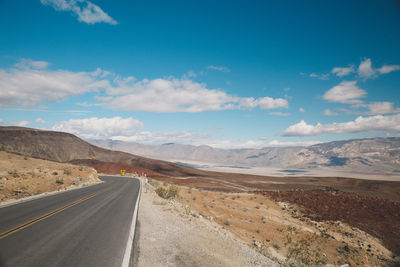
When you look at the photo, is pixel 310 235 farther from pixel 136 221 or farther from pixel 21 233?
pixel 21 233

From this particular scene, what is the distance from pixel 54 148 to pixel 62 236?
10514cm

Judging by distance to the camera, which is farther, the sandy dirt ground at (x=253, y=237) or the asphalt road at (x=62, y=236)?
the sandy dirt ground at (x=253, y=237)

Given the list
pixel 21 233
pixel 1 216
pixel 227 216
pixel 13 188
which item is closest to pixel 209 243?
pixel 21 233

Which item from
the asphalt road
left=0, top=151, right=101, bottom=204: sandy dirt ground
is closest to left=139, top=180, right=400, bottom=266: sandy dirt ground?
the asphalt road

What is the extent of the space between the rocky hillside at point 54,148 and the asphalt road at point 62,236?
80.6 metres

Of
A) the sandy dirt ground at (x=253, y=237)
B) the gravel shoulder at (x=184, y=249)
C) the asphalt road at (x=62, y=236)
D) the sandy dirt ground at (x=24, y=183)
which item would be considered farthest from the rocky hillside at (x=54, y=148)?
the gravel shoulder at (x=184, y=249)

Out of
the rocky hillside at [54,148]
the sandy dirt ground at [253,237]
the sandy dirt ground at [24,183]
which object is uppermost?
the rocky hillside at [54,148]

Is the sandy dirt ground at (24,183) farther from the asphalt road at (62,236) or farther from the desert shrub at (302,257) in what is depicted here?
the desert shrub at (302,257)

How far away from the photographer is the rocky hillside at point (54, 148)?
86875mm

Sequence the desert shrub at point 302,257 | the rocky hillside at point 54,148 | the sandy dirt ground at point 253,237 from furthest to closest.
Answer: the rocky hillside at point 54,148 → the desert shrub at point 302,257 → the sandy dirt ground at point 253,237

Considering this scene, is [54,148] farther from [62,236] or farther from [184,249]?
[184,249]

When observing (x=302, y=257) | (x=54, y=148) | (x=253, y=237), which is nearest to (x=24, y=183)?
(x=253, y=237)

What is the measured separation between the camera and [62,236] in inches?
312

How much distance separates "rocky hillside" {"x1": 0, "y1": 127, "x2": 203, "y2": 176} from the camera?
285ft
